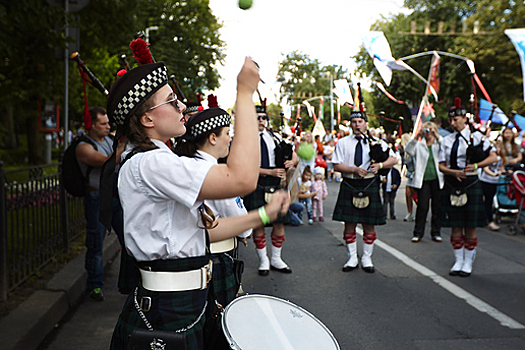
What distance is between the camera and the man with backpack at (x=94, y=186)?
5215mm

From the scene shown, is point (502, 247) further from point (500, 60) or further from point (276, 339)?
point (500, 60)

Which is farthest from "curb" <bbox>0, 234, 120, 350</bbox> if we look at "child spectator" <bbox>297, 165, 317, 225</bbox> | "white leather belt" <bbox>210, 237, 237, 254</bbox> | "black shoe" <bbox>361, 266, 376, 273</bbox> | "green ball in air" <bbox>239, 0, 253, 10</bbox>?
"child spectator" <bbox>297, 165, 317, 225</bbox>

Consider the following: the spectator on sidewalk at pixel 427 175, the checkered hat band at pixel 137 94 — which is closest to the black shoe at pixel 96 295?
the checkered hat band at pixel 137 94

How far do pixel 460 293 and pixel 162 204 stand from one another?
468 centimetres

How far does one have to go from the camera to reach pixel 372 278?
6473 mm

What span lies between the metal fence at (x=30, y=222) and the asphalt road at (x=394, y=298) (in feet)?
2.20

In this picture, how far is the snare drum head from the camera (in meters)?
2.00

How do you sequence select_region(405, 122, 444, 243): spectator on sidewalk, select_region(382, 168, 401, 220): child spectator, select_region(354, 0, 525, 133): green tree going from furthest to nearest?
select_region(354, 0, 525, 133): green tree, select_region(382, 168, 401, 220): child spectator, select_region(405, 122, 444, 243): spectator on sidewalk

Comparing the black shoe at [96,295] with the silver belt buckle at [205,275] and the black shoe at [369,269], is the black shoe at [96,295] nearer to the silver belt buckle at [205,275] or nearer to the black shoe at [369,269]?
the black shoe at [369,269]

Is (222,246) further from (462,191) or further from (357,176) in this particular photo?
(462,191)

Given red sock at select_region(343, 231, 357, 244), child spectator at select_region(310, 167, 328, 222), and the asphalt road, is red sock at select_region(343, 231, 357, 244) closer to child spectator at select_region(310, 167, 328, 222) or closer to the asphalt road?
the asphalt road

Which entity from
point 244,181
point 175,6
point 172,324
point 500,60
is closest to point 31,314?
point 172,324

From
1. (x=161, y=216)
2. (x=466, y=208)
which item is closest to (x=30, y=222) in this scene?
(x=161, y=216)

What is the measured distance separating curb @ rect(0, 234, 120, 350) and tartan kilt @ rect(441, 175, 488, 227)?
421 centimetres
